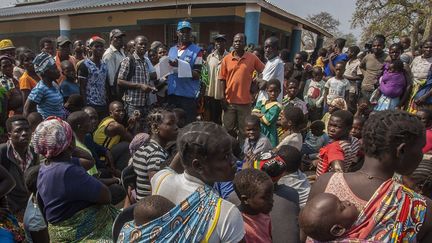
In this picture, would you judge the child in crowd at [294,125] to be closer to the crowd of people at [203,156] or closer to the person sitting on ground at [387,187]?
the crowd of people at [203,156]

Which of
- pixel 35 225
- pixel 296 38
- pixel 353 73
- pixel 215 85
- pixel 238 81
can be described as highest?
pixel 296 38

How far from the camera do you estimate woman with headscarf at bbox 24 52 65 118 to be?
4.12 metres

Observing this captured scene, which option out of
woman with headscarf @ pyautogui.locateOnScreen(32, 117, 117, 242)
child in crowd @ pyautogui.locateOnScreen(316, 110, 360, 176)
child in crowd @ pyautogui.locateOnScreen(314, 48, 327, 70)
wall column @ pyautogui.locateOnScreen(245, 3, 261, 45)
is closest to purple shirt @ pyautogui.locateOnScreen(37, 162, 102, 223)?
woman with headscarf @ pyautogui.locateOnScreen(32, 117, 117, 242)

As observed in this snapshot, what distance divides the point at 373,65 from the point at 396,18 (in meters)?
11.4

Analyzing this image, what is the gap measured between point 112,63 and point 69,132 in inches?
124

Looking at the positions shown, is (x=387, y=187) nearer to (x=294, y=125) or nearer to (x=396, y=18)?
(x=294, y=125)

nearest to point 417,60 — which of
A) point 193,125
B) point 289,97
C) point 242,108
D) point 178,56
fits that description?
point 289,97

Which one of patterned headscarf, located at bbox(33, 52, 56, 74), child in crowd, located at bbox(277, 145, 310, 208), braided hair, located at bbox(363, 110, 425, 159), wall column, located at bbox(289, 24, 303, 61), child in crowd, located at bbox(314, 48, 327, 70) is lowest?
child in crowd, located at bbox(277, 145, 310, 208)

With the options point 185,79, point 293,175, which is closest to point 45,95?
point 185,79

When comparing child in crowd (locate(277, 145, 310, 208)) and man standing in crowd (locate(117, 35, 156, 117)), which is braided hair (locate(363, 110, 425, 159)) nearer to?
child in crowd (locate(277, 145, 310, 208))

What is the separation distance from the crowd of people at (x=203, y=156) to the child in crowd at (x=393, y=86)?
2 cm

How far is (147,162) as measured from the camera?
269cm

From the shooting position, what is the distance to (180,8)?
13180mm

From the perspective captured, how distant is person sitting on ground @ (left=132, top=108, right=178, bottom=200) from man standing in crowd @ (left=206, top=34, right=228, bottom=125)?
2902mm
